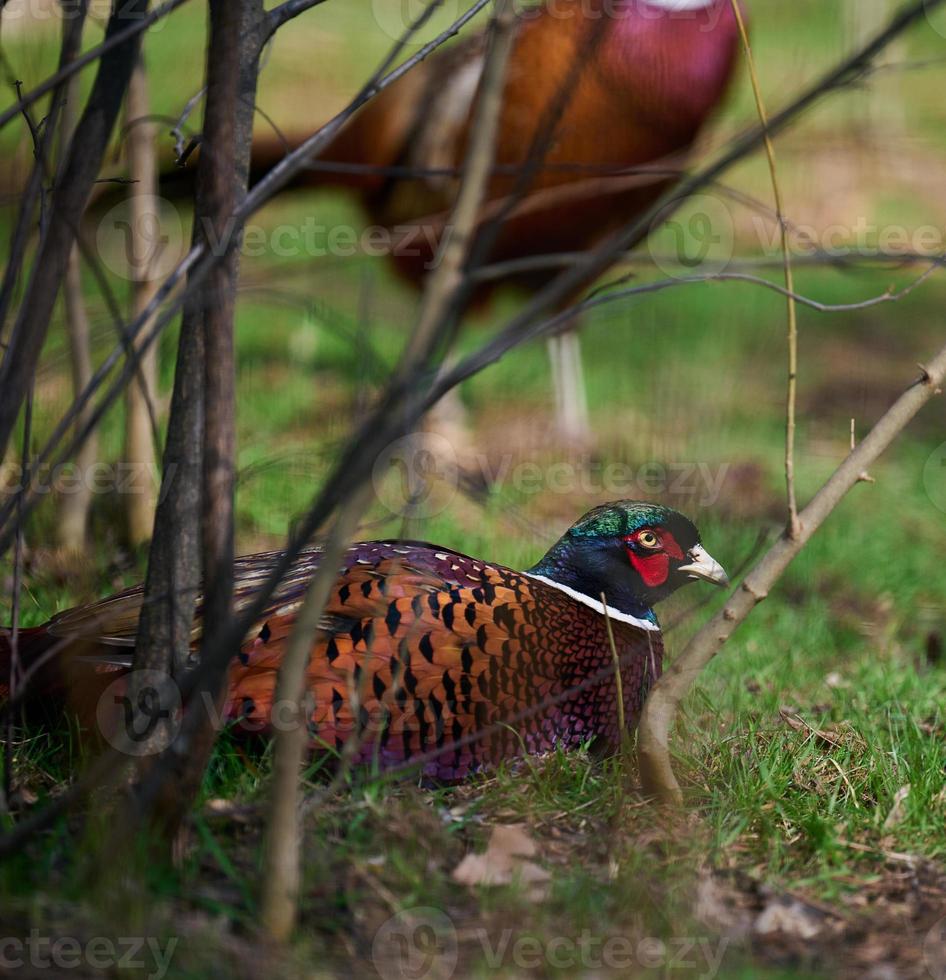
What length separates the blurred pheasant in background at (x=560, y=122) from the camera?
4156 mm

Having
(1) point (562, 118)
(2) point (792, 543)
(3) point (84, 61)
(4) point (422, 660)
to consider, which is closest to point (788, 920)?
(2) point (792, 543)

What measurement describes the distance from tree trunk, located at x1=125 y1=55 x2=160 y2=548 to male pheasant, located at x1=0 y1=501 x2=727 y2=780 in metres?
1.08

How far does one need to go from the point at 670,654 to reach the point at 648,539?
26 cm

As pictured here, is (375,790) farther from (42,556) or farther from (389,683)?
(42,556)

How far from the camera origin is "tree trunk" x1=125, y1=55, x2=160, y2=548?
3162 mm

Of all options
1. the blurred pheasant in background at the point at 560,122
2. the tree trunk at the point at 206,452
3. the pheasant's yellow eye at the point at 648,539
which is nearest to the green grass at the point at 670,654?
→ the tree trunk at the point at 206,452

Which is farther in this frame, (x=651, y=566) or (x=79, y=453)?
(x=79, y=453)

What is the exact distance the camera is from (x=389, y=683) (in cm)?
203

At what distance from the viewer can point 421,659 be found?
2059mm

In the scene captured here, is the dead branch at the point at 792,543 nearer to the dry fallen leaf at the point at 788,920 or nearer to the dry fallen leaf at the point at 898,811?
the dry fallen leaf at the point at 788,920

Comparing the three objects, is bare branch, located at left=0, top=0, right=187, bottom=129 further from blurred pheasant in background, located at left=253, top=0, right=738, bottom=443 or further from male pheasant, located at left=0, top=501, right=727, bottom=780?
blurred pheasant in background, located at left=253, top=0, right=738, bottom=443

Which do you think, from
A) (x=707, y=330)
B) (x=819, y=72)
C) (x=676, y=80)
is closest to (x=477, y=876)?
(x=676, y=80)

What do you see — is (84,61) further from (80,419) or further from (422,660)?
(80,419)

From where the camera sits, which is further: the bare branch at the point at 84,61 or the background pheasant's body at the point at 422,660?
the background pheasant's body at the point at 422,660
